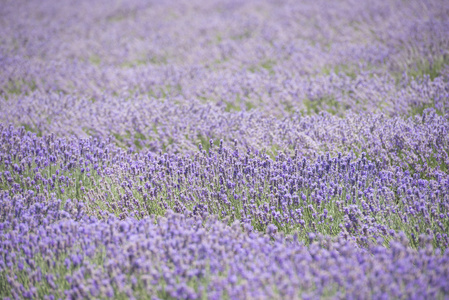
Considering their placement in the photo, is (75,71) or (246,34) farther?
(246,34)

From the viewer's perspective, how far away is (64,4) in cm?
1312

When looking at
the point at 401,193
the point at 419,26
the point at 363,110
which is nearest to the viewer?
the point at 401,193

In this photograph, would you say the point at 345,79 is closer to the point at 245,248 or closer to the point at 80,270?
the point at 245,248

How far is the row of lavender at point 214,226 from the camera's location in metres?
1.67

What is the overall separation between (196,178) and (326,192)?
1.08 metres

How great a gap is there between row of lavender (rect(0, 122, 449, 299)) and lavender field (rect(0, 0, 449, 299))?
13mm

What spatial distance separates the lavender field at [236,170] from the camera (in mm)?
1764

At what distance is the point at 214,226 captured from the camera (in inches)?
82.4

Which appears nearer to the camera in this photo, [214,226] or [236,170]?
[214,226]

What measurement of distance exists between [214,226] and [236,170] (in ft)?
2.86

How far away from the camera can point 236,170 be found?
9.50 ft

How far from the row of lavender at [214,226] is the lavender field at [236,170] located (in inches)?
0.5

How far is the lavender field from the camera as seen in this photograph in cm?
176

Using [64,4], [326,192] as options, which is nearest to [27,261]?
[326,192]
